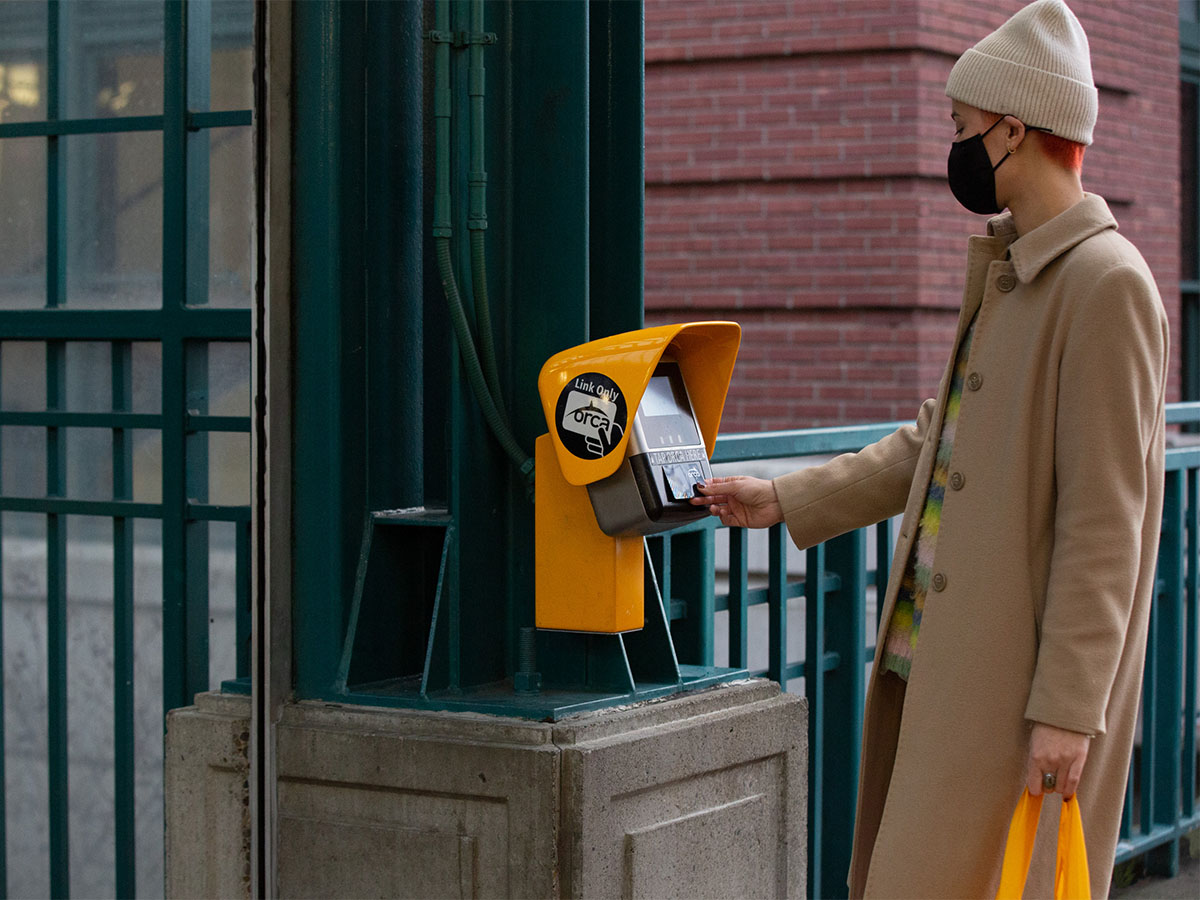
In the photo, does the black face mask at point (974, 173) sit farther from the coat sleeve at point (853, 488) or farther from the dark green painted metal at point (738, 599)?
the dark green painted metal at point (738, 599)

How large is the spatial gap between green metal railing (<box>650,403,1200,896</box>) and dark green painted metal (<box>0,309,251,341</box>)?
1.04m

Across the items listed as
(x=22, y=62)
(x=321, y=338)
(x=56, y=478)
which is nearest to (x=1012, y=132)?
(x=321, y=338)

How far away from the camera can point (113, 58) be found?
3660mm

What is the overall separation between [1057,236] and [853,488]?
674 millimetres

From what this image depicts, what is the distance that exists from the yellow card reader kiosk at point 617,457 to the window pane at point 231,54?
117cm

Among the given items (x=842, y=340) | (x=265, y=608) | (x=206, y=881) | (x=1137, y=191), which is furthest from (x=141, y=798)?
(x=1137, y=191)

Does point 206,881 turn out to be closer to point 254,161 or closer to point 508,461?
point 508,461

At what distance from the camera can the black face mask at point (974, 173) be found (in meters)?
2.61

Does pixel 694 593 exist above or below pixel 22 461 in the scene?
below

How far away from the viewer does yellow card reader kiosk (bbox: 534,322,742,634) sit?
2.77 metres

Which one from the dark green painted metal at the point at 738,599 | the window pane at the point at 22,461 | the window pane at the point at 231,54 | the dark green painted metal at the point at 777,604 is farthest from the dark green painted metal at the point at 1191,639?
the window pane at the point at 22,461

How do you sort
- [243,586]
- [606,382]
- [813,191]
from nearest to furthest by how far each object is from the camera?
[606,382] < [243,586] < [813,191]

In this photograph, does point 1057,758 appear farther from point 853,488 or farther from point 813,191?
point 813,191

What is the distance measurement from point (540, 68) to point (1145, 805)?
326cm
